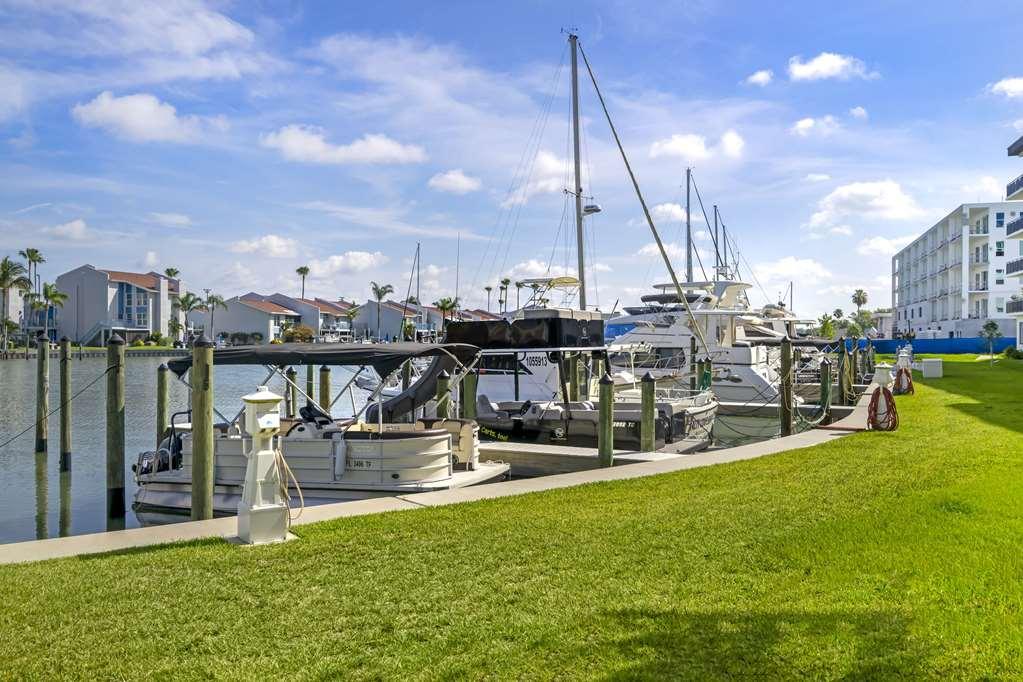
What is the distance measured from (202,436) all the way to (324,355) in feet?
10.9

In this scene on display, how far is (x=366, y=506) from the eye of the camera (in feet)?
29.3

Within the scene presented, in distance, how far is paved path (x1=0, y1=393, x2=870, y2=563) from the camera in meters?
7.24

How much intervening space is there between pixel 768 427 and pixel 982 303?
62.5m

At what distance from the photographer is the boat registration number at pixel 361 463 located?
11531mm

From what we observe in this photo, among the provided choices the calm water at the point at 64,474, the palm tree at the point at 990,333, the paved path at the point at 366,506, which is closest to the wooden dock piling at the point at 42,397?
the calm water at the point at 64,474

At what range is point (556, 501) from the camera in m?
9.16

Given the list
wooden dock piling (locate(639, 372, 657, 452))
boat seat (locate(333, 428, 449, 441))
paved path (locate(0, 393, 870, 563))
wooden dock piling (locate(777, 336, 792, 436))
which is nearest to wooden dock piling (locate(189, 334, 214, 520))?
paved path (locate(0, 393, 870, 563))

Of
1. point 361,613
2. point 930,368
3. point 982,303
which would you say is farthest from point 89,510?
point 982,303

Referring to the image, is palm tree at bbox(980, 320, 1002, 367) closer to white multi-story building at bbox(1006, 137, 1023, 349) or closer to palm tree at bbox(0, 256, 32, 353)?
white multi-story building at bbox(1006, 137, 1023, 349)

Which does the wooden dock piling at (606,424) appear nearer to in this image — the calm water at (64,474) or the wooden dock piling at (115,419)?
the calm water at (64,474)

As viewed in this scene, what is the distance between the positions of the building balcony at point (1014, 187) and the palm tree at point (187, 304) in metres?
103

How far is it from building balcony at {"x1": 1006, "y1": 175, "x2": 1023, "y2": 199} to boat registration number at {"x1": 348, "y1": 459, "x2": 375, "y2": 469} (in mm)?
51279

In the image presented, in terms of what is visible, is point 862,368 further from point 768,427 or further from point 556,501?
point 556,501

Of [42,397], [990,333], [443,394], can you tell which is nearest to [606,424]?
[443,394]
